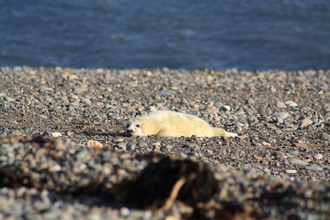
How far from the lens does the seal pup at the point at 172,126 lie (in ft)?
20.4

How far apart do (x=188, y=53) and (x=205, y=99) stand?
868 centimetres

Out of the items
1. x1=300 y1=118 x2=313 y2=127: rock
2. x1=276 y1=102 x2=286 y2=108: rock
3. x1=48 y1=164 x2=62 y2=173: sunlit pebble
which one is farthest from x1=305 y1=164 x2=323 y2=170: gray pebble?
x1=276 y1=102 x2=286 y2=108: rock

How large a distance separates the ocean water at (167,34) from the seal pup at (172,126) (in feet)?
30.1

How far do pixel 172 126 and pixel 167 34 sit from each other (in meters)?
14.3

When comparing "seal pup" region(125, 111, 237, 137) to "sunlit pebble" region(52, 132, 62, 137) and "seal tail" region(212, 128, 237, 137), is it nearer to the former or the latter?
"seal tail" region(212, 128, 237, 137)

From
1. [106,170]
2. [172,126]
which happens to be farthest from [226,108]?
[106,170]

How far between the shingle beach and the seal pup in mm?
203

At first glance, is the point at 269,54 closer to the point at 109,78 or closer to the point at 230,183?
the point at 109,78

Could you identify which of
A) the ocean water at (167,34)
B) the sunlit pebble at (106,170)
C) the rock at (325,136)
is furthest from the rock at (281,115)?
the ocean water at (167,34)

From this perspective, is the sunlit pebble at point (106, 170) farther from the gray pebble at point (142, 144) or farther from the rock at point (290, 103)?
the rock at point (290, 103)

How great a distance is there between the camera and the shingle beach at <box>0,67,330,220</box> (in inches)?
132

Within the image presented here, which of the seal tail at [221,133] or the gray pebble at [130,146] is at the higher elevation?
the gray pebble at [130,146]

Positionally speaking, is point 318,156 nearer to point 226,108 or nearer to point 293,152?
point 293,152

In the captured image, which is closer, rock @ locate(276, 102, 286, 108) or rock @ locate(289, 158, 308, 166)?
rock @ locate(289, 158, 308, 166)
